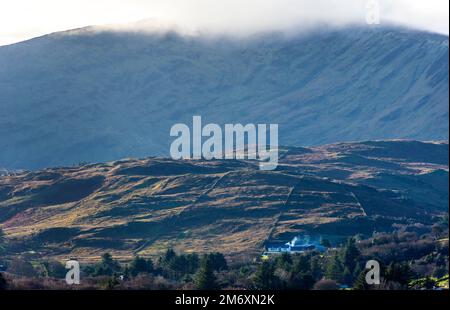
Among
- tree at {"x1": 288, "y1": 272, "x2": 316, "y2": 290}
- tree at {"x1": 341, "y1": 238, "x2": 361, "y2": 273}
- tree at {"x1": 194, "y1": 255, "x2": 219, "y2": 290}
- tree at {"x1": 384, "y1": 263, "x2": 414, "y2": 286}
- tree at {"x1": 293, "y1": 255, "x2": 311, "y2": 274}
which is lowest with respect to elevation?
tree at {"x1": 341, "y1": 238, "x2": 361, "y2": 273}

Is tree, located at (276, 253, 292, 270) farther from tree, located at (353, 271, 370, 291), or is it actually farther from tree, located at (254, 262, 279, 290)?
tree, located at (353, 271, 370, 291)

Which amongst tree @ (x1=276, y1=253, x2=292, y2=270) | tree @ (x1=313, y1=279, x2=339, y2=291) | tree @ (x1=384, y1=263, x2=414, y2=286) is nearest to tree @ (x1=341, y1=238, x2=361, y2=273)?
tree @ (x1=276, y1=253, x2=292, y2=270)

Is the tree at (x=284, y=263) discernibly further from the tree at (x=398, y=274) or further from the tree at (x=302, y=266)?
the tree at (x=398, y=274)

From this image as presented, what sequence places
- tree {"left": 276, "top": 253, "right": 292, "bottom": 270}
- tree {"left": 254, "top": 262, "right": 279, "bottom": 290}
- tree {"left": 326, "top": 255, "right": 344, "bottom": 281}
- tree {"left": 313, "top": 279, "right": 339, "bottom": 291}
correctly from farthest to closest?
tree {"left": 276, "top": 253, "right": 292, "bottom": 270} → tree {"left": 326, "top": 255, "right": 344, "bottom": 281} → tree {"left": 313, "top": 279, "right": 339, "bottom": 291} → tree {"left": 254, "top": 262, "right": 279, "bottom": 290}

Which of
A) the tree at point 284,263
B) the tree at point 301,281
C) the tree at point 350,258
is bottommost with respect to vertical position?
the tree at point 350,258

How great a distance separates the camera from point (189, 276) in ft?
623

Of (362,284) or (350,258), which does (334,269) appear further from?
(362,284)

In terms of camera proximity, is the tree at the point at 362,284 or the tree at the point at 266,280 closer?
the tree at the point at 362,284

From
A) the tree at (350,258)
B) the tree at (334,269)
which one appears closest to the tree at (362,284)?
the tree at (334,269)
